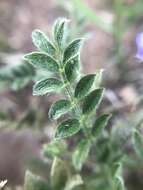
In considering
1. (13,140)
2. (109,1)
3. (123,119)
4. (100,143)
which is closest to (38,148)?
(13,140)

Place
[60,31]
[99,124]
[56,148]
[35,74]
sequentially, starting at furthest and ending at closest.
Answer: [35,74] → [56,148] → [99,124] → [60,31]

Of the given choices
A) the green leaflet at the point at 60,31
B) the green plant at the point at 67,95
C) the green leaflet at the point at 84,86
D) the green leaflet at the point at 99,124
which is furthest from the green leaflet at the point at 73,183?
the green leaflet at the point at 60,31

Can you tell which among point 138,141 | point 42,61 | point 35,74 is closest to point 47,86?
point 42,61

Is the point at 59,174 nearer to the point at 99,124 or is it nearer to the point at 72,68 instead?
the point at 99,124

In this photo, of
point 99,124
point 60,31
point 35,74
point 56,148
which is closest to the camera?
point 60,31

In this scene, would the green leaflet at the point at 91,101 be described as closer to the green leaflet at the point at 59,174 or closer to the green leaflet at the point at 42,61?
the green leaflet at the point at 42,61

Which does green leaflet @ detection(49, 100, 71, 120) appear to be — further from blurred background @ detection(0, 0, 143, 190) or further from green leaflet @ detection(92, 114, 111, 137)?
blurred background @ detection(0, 0, 143, 190)
